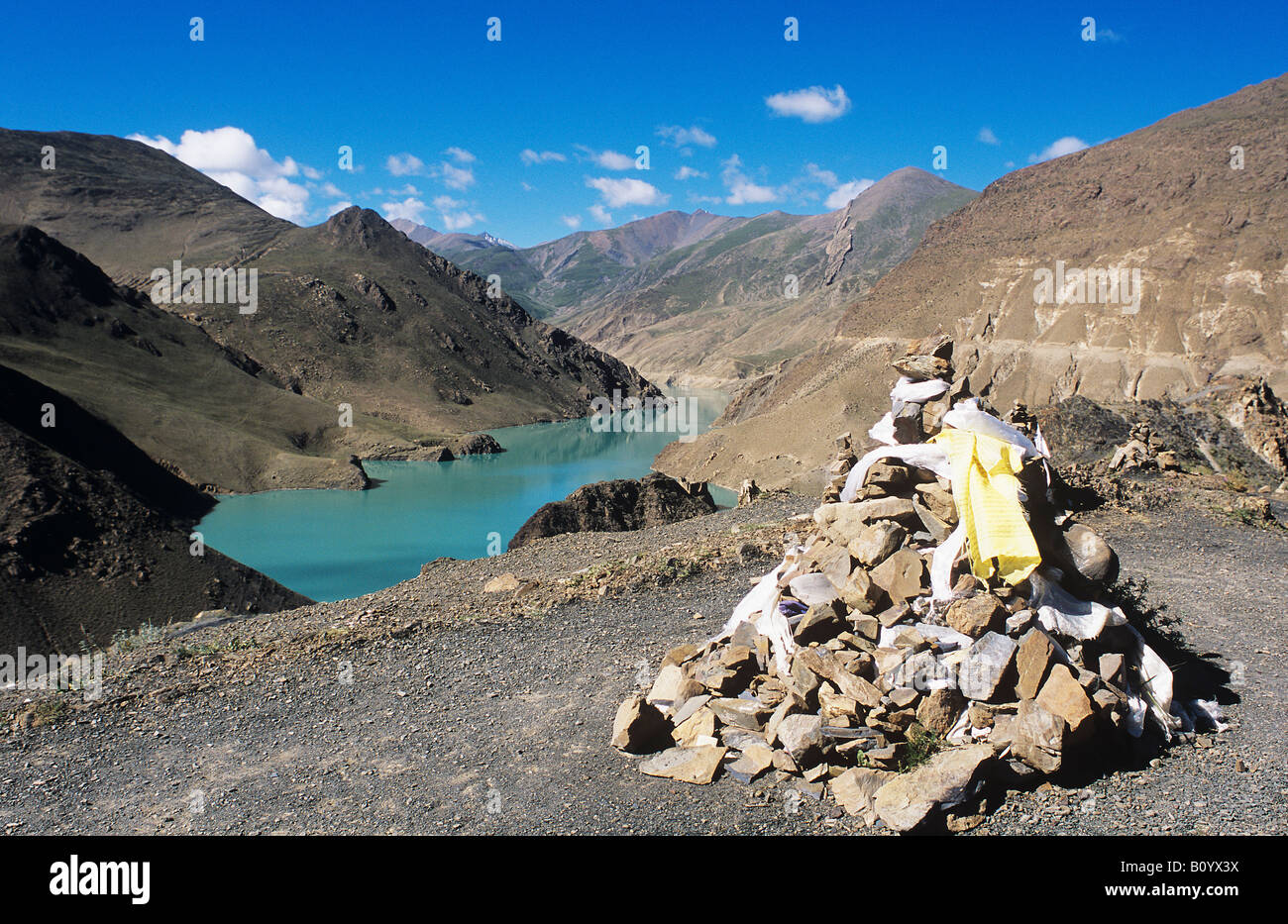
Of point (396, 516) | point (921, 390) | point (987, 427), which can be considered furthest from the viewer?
point (396, 516)

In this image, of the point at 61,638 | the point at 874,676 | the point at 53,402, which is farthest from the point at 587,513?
the point at 53,402

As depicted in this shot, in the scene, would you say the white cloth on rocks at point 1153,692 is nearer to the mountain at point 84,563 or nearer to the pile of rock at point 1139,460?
the pile of rock at point 1139,460

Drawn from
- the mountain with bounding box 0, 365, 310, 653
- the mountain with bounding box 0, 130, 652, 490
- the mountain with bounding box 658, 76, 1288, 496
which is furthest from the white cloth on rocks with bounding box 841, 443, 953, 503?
the mountain with bounding box 0, 130, 652, 490

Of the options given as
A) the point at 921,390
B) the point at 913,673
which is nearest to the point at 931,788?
the point at 913,673

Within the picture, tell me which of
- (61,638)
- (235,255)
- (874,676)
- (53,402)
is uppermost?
(235,255)

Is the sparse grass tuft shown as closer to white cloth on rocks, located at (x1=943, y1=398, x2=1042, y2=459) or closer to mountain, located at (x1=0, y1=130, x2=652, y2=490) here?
white cloth on rocks, located at (x1=943, y1=398, x2=1042, y2=459)

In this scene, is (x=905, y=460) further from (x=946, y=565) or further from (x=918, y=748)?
(x=918, y=748)

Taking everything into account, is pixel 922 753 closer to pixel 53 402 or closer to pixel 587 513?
pixel 587 513
